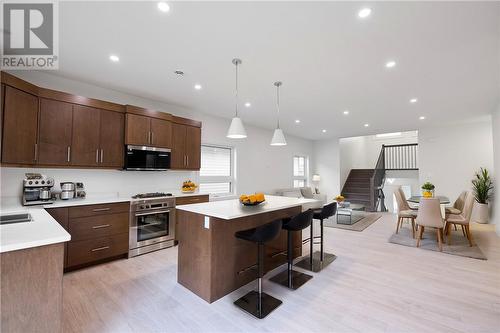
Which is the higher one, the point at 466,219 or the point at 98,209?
the point at 98,209

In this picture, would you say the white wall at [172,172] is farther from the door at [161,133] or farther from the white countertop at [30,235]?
the white countertop at [30,235]

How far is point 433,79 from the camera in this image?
131 inches

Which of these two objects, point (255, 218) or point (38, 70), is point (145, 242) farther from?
point (38, 70)

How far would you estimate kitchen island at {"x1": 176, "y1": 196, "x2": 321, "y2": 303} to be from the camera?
2338 mm

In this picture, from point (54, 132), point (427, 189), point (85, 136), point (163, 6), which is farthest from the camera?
point (427, 189)

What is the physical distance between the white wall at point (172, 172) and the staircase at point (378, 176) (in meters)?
2.74

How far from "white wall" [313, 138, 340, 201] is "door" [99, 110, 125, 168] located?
7717 millimetres

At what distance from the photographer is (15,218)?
1983 millimetres

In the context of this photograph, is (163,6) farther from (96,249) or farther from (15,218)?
(96,249)

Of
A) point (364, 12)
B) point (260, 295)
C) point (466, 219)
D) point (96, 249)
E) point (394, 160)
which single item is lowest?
point (260, 295)

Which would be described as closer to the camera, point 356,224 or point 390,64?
point 390,64

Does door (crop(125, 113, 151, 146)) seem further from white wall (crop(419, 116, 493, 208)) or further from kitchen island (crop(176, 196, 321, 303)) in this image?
white wall (crop(419, 116, 493, 208))

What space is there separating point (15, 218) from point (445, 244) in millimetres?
6357

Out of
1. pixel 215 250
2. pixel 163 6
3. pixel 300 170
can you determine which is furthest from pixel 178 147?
pixel 300 170
